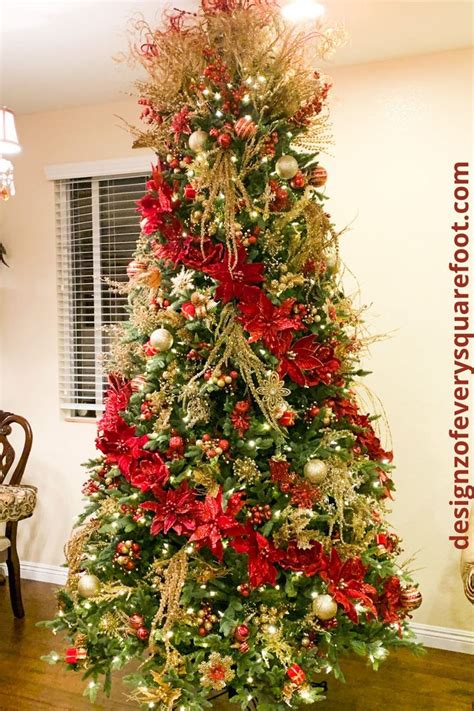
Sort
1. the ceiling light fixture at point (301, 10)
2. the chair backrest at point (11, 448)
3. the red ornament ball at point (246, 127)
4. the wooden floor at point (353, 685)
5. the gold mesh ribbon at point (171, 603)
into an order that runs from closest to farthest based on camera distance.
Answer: the gold mesh ribbon at point (171, 603) → the red ornament ball at point (246, 127) → the ceiling light fixture at point (301, 10) → the wooden floor at point (353, 685) → the chair backrest at point (11, 448)

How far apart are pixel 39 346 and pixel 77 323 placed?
0.27 metres

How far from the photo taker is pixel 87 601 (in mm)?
2188

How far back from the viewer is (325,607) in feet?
6.88

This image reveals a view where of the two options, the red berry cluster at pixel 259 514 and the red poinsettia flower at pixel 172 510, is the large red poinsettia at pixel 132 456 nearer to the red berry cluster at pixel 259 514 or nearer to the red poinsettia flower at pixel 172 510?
the red poinsettia flower at pixel 172 510

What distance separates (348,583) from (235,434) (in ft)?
1.94

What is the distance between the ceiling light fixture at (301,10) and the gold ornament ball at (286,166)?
669 mm

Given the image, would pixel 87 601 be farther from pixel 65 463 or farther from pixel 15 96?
pixel 15 96

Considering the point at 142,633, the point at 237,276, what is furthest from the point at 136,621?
the point at 237,276

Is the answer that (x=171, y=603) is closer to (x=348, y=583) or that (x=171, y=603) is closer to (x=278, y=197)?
(x=348, y=583)

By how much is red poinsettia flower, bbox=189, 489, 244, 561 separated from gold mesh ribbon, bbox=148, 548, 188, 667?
10 centimetres

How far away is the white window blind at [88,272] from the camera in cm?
387

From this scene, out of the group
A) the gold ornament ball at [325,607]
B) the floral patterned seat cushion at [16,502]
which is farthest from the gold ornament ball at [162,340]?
the floral patterned seat cushion at [16,502]

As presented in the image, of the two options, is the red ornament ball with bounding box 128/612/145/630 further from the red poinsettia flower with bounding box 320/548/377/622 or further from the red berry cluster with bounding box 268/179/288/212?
the red berry cluster with bounding box 268/179/288/212

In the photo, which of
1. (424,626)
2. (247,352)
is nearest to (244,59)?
(247,352)
